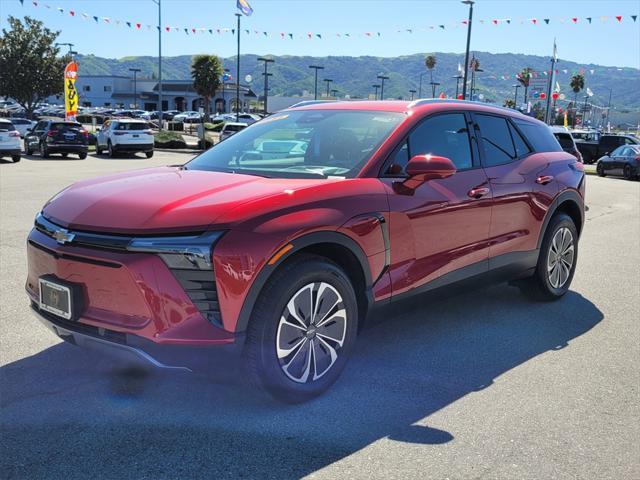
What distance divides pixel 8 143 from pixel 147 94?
103m

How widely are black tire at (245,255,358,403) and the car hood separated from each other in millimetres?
454

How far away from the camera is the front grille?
3.03 m

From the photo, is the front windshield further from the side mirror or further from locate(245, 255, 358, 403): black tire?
locate(245, 255, 358, 403): black tire

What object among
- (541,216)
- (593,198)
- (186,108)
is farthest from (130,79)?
(541,216)

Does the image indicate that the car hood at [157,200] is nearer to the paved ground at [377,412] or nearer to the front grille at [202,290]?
the front grille at [202,290]

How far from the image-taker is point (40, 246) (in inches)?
137

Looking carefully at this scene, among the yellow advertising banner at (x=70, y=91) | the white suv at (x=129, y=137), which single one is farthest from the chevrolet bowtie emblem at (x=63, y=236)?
the yellow advertising banner at (x=70, y=91)

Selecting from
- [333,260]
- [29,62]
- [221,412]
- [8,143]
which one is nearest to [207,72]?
[29,62]

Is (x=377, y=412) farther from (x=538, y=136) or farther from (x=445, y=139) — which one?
(x=538, y=136)

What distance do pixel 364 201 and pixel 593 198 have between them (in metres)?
14.4

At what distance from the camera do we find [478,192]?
4.62 m

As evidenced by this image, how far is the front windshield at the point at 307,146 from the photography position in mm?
4055

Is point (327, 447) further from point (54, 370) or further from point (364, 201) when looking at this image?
point (54, 370)

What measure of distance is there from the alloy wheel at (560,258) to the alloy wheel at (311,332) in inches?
109
